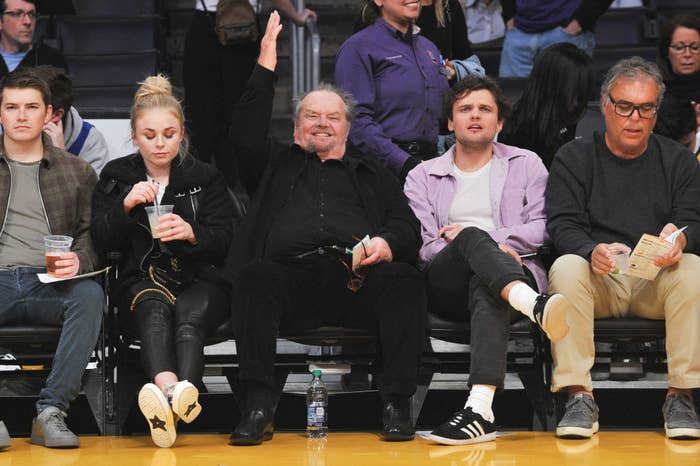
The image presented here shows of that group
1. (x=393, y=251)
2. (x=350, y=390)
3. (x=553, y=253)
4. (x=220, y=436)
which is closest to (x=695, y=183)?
(x=553, y=253)

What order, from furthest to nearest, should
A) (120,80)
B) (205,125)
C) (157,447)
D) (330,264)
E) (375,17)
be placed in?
(120,80), (205,125), (375,17), (330,264), (157,447)

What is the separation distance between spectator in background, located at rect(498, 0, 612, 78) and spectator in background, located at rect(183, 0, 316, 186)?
5.93 ft

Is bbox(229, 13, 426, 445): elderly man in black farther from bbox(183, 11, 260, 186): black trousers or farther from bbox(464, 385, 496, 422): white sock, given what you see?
bbox(183, 11, 260, 186): black trousers

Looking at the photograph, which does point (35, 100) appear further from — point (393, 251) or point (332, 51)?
point (332, 51)

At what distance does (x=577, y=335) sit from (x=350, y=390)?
4.13 ft

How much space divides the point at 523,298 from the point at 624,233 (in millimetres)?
727

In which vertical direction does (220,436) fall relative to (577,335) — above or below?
below

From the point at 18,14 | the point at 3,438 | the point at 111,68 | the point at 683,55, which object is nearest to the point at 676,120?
the point at 683,55

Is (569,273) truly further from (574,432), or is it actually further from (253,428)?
(253,428)

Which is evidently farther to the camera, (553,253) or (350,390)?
(350,390)

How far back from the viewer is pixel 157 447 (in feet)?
16.8

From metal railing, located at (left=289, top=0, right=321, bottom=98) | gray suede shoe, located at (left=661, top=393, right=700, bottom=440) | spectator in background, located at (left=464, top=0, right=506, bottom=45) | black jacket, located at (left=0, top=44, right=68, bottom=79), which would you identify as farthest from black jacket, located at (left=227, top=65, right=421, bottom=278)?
spectator in background, located at (left=464, top=0, right=506, bottom=45)

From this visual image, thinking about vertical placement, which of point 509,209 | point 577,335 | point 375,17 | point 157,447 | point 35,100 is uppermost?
point 375,17

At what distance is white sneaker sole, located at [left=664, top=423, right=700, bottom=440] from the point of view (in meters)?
5.17
